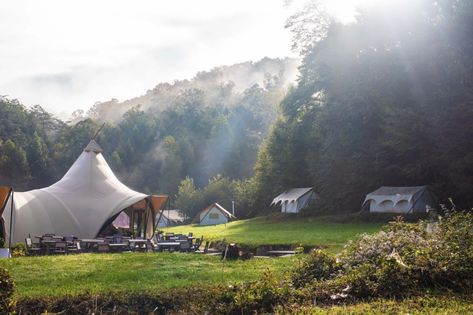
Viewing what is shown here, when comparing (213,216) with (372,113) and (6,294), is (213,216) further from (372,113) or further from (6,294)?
(6,294)

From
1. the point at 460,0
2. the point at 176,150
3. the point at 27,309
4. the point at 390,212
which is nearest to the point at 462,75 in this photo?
the point at 460,0

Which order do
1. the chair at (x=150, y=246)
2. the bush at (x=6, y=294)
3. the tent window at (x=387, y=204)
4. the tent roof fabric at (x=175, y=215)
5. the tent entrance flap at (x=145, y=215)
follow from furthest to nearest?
the tent roof fabric at (x=175, y=215) → the tent window at (x=387, y=204) → the tent entrance flap at (x=145, y=215) → the chair at (x=150, y=246) → the bush at (x=6, y=294)

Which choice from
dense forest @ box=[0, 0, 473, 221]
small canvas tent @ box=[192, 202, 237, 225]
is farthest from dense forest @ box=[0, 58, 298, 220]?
dense forest @ box=[0, 0, 473, 221]

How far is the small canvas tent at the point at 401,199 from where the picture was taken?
34.9m

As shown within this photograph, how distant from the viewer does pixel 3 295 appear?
23.1ft

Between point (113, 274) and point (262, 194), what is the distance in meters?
45.2

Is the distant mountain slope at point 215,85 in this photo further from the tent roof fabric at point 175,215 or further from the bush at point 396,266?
the bush at point 396,266

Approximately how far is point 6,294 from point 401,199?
31615mm

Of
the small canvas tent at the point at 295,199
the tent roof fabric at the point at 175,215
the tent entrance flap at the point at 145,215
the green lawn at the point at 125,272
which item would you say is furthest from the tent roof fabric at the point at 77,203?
the tent roof fabric at the point at 175,215

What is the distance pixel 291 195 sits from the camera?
49656mm

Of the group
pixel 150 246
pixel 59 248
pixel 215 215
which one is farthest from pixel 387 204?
pixel 215 215

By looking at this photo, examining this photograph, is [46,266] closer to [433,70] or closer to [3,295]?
[3,295]

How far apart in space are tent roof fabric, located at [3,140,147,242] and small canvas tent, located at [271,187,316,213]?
23460 millimetres

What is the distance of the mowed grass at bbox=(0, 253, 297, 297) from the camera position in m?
10.2
